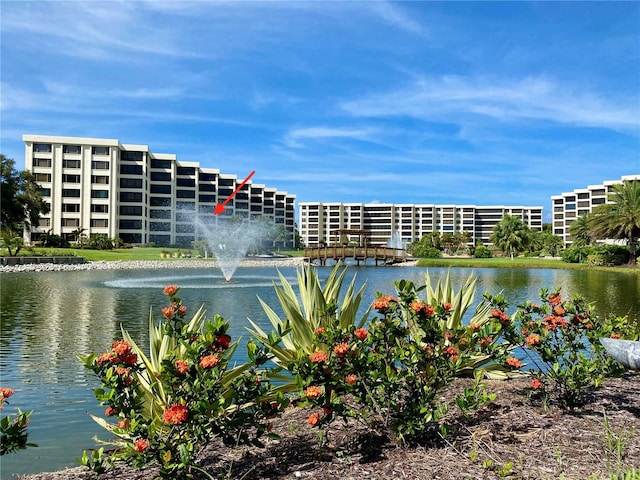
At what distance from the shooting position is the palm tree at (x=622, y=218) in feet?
152

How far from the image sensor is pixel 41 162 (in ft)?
260

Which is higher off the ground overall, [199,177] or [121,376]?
[199,177]

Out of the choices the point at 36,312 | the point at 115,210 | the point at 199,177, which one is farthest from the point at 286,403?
the point at 199,177

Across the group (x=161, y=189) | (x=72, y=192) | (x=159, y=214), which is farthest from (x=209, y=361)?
(x=161, y=189)

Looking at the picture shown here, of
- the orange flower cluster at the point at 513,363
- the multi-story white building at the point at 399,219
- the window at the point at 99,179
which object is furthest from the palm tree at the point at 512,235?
the orange flower cluster at the point at 513,363

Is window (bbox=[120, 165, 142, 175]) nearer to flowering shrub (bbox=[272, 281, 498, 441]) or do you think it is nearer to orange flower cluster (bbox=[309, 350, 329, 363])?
flowering shrub (bbox=[272, 281, 498, 441])

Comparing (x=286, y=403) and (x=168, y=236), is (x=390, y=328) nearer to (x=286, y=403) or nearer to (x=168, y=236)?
(x=286, y=403)

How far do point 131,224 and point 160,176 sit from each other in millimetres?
12419

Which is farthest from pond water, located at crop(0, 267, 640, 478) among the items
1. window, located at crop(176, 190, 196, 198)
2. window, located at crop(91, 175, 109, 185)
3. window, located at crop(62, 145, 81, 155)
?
window, located at crop(176, 190, 196, 198)

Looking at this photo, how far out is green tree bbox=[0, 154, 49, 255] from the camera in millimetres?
48131

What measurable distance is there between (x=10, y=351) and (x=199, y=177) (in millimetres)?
91125

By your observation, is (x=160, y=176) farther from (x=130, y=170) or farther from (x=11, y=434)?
(x=11, y=434)

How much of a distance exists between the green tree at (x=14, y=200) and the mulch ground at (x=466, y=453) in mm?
51479

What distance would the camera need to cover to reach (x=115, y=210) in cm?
8100
